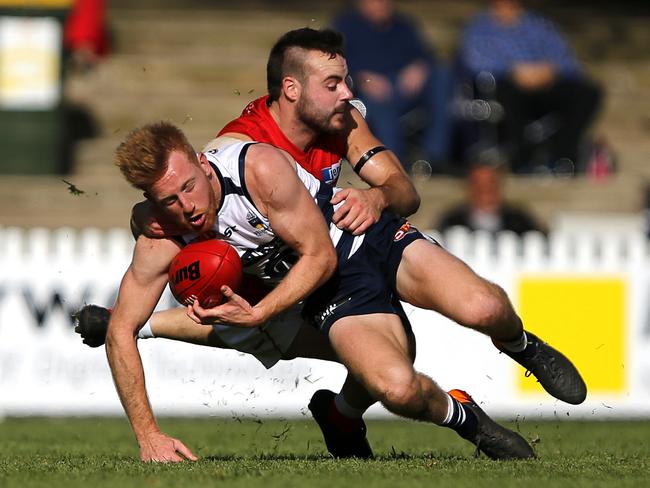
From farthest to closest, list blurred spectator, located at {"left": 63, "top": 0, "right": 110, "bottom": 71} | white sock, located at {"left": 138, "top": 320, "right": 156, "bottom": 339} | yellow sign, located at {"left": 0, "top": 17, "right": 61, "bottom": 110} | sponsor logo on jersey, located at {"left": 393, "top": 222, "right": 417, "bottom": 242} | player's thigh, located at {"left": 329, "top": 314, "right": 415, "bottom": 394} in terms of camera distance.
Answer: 1. blurred spectator, located at {"left": 63, "top": 0, "right": 110, "bottom": 71}
2. yellow sign, located at {"left": 0, "top": 17, "right": 61, "bottom": 110}
3. white sock, located at {"left": 138, "top": 320, "right": 156, "bottom": 339}
4. sponsor logo on jersey, located at {"left": 393, "top": 222, "right": 417, "bottom": 242}
5. player's thigh, located at {"left": 329, "top": 314, "right": 415, "bottom": 394}

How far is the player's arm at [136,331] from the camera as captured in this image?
6.39 metres

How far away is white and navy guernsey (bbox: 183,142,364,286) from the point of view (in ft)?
20.1

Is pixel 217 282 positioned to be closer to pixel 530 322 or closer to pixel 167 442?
pixel 167 442

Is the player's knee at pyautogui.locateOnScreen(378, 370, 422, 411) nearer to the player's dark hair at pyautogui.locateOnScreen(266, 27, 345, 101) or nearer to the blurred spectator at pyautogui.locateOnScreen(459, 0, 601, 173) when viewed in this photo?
the player's dark hair at pyautogui.locateOnScreen(266, 27, 345, 101)

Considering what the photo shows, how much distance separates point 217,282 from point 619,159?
31.3 ft

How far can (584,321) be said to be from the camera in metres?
10.6

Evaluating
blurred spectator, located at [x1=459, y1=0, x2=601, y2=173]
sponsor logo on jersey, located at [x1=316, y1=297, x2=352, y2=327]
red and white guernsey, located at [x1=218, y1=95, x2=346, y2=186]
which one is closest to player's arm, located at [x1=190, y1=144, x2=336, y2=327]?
sponsor logo on jersey, located at [x1=316, y1=297, x2=352, y2=327]

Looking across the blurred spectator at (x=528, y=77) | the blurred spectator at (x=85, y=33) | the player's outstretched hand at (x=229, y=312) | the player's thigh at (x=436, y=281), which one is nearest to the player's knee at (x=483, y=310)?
the player's thigh at (x=436, y=281)

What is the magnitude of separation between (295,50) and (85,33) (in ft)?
26.4

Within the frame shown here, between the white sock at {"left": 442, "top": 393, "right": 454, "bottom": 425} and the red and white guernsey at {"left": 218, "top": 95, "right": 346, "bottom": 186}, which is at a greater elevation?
the red and white guernsey at {"left": 218, "top": 95, "right": 346, "bottom": 186}

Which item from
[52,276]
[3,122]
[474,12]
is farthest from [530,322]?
[474,12]

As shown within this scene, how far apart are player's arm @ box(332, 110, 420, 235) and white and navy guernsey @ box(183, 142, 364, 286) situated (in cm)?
8

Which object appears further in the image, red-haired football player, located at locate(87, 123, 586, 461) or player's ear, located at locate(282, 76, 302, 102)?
player's ear, located at locate(282, 76, 302, 102)

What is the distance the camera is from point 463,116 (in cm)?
1386
